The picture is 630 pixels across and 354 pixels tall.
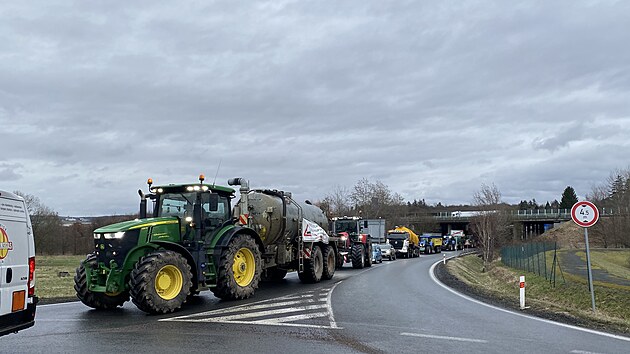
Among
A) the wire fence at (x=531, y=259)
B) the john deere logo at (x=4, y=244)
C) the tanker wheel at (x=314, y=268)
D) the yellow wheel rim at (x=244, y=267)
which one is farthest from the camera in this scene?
the wire fence at (x=531, y=259)

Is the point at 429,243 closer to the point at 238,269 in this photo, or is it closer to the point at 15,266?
the point at 238,269

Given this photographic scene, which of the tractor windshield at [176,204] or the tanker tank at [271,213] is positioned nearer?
the tractor windshield at [176,204]

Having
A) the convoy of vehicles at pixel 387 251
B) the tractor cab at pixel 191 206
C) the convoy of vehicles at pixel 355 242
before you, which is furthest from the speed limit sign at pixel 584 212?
the convoy of vehicles at pixel 387 251

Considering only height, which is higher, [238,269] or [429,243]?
[238,269]

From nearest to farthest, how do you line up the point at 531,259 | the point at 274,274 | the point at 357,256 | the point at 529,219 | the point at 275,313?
the point at 275,313, the point at 274,274, the point at 531,259, the point at 357,256, the point at 529,219

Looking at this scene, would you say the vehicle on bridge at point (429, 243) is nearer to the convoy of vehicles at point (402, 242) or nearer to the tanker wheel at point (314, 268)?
the convoy of vehicles at point (402, 242)

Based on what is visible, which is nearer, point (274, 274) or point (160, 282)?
point (160, 282)

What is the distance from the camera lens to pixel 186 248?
13797 millimetres

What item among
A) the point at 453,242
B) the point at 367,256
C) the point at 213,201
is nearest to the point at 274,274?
the point at 213,201

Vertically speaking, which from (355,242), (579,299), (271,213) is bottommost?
(579,299)

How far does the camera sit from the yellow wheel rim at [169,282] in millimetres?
12172

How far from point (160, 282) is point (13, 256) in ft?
15.8

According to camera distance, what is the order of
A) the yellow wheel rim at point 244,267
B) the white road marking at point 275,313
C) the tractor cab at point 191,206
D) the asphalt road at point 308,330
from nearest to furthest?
the asphalt road at point 308,330 < the white road marking at point 275,313 < the tractor cab at point 191,206 < the yellow wheel rim at point 244,267

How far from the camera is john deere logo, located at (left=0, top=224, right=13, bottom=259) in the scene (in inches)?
292
